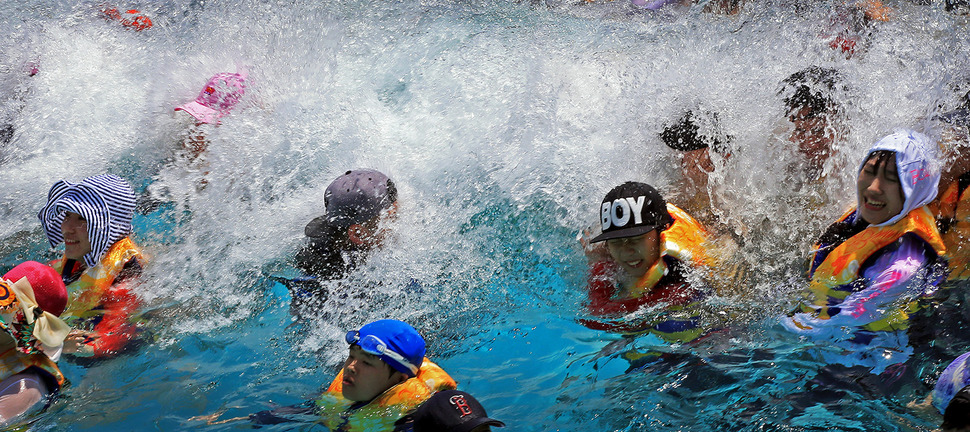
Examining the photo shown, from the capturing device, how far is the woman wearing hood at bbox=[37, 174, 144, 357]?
4.52 meters

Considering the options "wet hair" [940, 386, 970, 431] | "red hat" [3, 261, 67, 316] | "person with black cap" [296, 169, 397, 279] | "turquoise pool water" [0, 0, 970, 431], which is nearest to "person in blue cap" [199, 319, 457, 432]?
"turquoise pool water" [0, 0, 970, 431]

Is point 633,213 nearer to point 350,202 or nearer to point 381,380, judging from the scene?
point 381,380

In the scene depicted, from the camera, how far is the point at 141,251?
494 cm

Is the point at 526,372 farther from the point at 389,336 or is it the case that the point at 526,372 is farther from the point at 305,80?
the point at 305,80

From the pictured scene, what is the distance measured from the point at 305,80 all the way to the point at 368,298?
321cm

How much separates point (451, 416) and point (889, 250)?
6.80 ft

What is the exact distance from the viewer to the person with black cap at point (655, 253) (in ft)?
12.3

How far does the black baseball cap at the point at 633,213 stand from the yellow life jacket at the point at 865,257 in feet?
2.58

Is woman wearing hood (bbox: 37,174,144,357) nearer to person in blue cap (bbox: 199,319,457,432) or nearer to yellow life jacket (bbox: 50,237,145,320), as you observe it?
yellow life jacket (bbox: 50,237,145,320)

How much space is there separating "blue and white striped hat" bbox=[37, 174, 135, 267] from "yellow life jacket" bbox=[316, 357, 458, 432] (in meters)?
2.01

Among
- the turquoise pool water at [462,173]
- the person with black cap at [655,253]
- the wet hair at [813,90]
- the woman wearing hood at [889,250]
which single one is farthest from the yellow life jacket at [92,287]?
the wet hair at [813,90]

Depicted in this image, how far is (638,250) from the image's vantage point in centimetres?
379

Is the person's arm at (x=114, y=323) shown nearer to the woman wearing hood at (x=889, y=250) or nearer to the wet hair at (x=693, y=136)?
the wet hair at (x=693, y=136)

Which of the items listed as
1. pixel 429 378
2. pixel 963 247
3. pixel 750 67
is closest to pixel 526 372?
pixel 429 378
